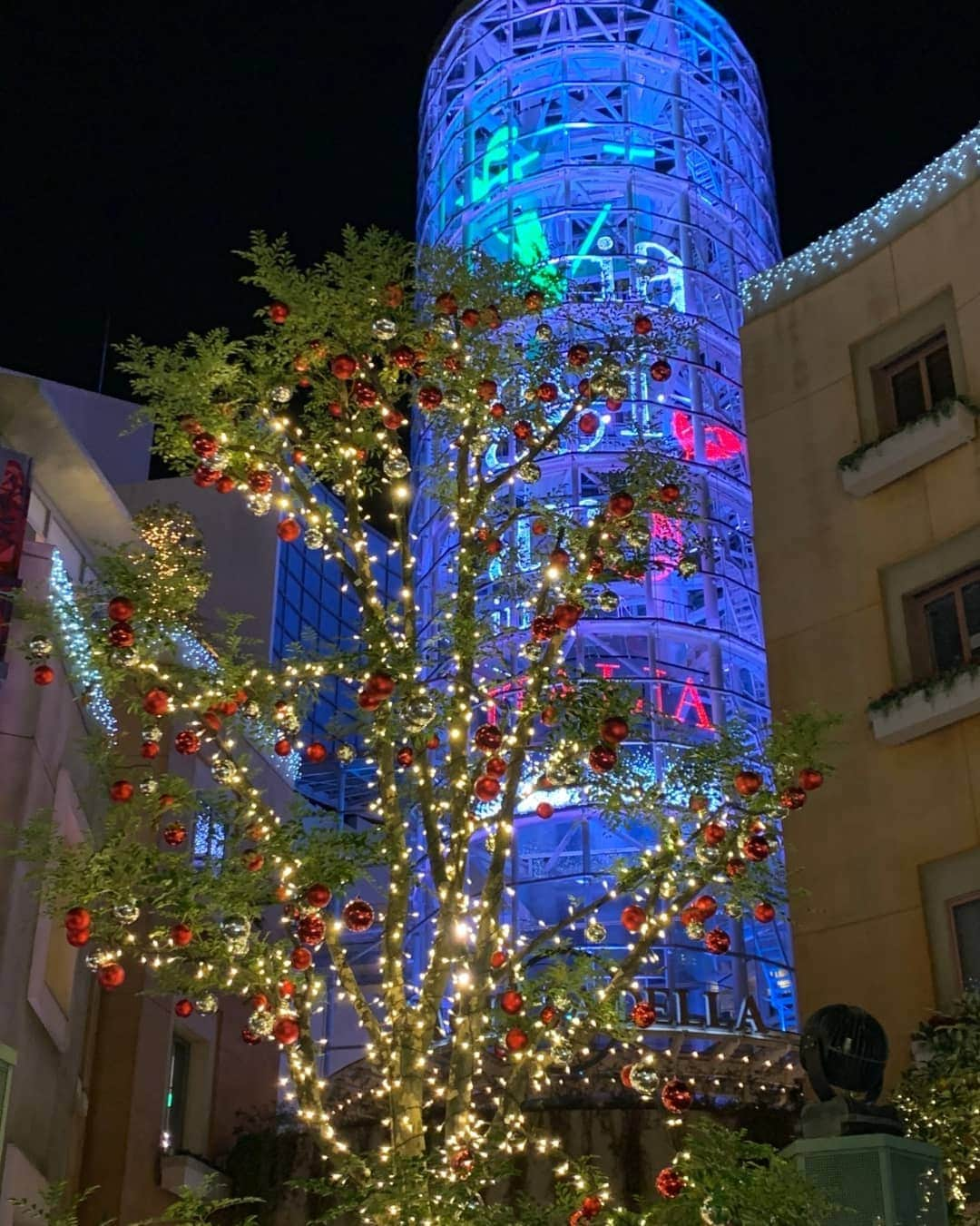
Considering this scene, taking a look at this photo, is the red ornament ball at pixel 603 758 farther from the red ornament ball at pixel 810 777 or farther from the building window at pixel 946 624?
the building window at pixel 946 624

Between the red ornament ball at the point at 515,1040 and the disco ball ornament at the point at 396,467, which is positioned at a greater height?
the disco ball ornament at the point at 396,467

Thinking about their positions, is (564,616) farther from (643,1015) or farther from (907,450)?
(907,450)

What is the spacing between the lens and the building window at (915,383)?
15.1 metres

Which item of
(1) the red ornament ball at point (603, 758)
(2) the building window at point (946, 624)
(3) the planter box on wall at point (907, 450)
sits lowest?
(1) the red ornament ball at point (603, 758)

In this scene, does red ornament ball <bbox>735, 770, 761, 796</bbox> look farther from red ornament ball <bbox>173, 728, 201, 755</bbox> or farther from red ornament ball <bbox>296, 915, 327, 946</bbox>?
red ornament ball <bbox>173, 728, 201, 755</bbox>

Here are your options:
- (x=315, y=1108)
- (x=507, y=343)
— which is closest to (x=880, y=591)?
(x=507, y=343)

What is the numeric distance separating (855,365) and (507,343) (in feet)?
18.8

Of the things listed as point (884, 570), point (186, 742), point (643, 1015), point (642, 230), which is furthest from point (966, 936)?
point (642, 230)

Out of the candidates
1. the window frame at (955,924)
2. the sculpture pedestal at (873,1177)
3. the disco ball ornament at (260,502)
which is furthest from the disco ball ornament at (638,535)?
the window frame at (955,924)

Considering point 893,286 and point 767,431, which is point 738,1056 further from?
point 893,286

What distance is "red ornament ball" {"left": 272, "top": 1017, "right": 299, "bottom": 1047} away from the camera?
895cm

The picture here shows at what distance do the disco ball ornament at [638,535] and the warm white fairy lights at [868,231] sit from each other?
7.05 m

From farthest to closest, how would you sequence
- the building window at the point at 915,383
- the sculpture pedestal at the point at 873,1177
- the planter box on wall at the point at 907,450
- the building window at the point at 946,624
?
the building window at the point at 915,383 < the planter box on wall at the point at 907,450 < the building window at the point at 946,624 < the sculpture pedestal at the point at 873,1177

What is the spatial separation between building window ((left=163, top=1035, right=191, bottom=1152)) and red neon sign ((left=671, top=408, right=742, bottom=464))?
43.6 feet
